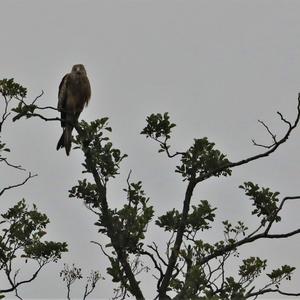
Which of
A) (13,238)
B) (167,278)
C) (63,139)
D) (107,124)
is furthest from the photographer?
(63,139)

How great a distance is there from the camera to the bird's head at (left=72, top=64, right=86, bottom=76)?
1169 centimetres

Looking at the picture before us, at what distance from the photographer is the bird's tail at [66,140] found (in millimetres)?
9829

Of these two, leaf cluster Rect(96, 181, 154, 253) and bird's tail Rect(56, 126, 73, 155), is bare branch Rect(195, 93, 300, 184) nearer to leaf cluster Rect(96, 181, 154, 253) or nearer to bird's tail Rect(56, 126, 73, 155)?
leaf cluster Rect(96, 181, 154, 253)

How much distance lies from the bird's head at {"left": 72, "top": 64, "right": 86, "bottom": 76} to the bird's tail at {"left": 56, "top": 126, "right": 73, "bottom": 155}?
1.98 meters

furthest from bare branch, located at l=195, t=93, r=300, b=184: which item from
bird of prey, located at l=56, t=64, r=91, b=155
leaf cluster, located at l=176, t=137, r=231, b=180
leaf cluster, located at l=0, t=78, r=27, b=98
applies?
bird of prey, located at l=56, t=64, r=91, b=155

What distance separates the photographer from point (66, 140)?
9.87 meters

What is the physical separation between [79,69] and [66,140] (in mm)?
2323

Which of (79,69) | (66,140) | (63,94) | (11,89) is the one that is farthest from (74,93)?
(11,89)

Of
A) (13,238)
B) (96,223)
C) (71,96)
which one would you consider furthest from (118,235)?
(71,96)

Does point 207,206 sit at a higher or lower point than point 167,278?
higher

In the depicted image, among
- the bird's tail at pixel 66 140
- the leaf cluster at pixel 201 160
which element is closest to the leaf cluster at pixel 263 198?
the leaf cluster at pixel 201 160

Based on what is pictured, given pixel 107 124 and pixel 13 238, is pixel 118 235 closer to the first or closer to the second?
pixel 107 124

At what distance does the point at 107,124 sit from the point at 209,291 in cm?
216

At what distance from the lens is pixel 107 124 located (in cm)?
685
